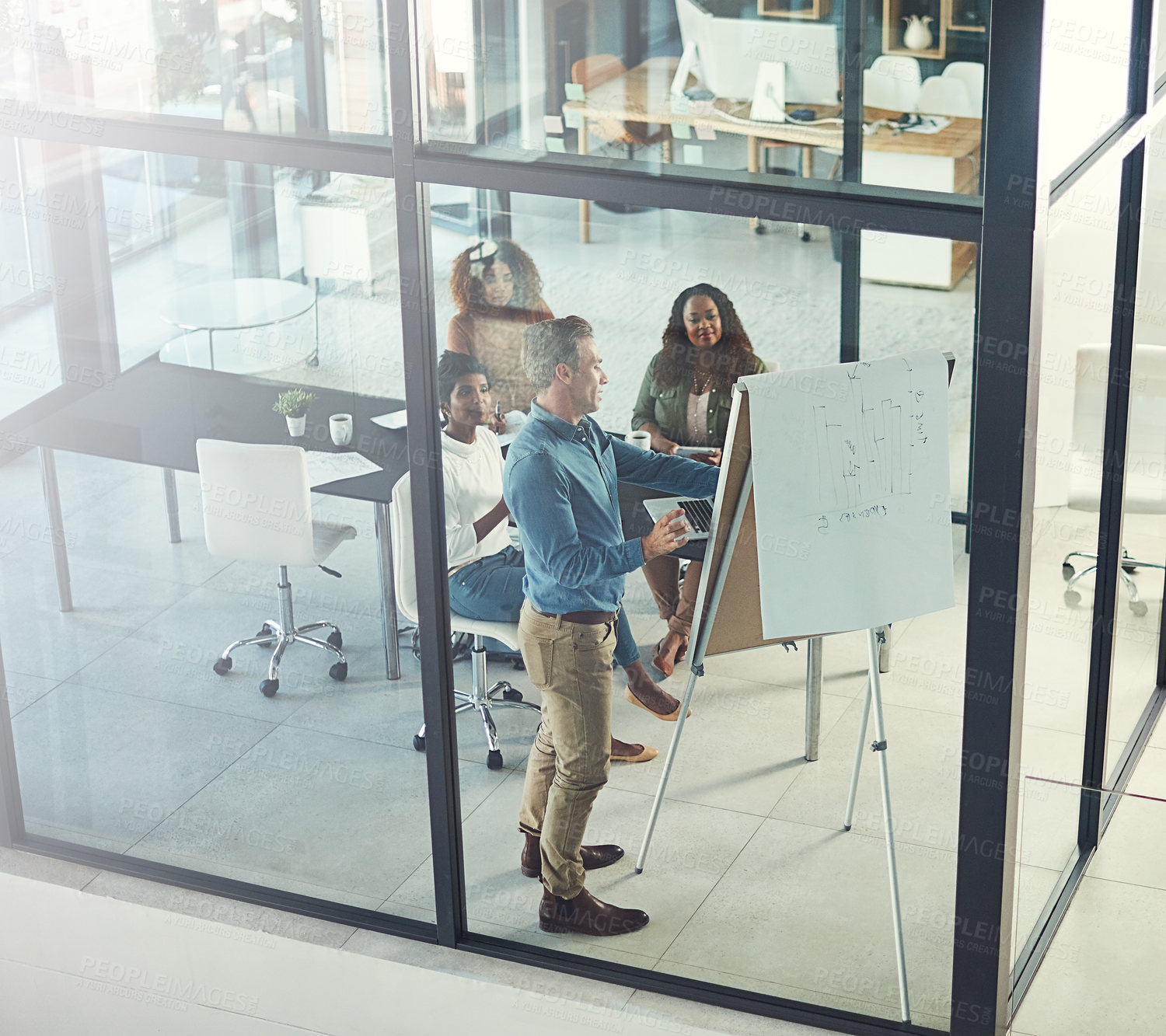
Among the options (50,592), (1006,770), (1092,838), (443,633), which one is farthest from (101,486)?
(1092,838)

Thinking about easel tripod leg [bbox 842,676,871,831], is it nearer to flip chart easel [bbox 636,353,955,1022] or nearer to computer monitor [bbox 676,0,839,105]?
flip chart easel [bbox 636,353,955,1022]

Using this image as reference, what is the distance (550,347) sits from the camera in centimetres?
375

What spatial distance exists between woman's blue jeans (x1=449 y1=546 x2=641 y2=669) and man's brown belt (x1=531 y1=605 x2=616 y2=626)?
3cm

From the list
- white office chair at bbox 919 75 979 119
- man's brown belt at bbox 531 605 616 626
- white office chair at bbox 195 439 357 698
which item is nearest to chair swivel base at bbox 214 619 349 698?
white office chair at bbox 195 439 357 698

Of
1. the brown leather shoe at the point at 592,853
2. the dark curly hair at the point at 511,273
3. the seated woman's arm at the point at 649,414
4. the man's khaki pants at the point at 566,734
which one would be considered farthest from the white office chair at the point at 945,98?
the brown leather shoe at the point at 592,853

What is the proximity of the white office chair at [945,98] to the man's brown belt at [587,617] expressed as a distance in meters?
1.40

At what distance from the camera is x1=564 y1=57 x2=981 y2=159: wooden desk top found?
10.6ft

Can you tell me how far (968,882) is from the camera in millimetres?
3697

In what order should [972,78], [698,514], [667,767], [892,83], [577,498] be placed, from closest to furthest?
[972,78]
[892,83]
[698,514]
[577,498]
[667,767]

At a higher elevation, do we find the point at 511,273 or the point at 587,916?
the point at 511,273

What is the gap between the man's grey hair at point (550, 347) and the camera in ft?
12.2

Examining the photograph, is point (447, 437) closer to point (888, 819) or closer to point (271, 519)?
point (271, 519)

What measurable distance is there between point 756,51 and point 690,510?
3.43ft

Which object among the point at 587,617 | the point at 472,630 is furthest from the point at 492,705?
the point at 587,617
